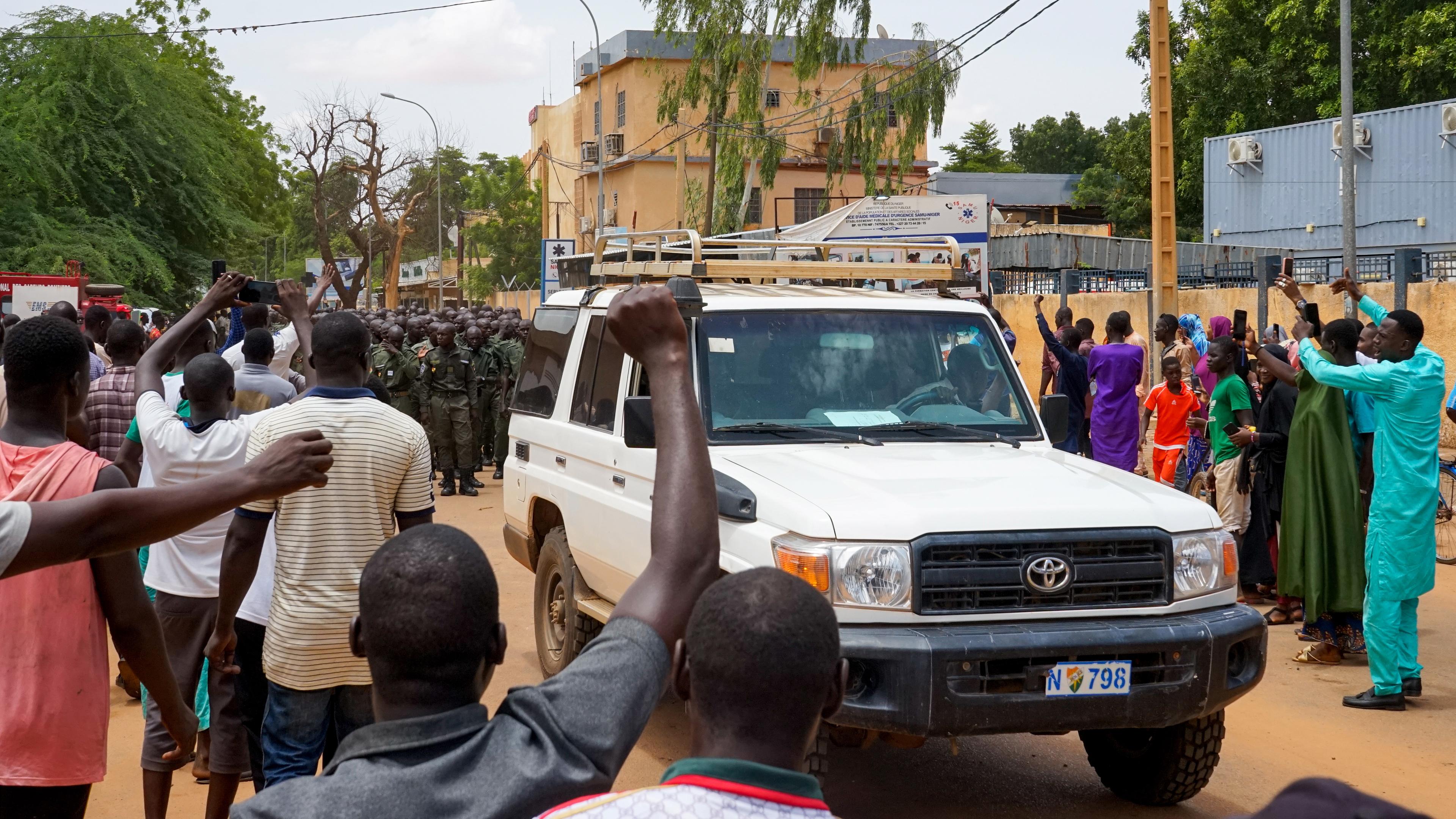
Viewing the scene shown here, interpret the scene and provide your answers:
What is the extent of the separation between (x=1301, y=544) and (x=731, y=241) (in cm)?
364

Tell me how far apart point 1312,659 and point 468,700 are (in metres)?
6.87

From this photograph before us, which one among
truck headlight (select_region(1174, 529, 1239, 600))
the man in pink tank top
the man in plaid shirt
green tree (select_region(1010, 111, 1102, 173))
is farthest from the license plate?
green tree (select_region(1010, 111, 1102, 173))

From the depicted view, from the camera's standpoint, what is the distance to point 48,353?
3.48 m

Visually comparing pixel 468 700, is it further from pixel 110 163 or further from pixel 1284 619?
pixel 110 163

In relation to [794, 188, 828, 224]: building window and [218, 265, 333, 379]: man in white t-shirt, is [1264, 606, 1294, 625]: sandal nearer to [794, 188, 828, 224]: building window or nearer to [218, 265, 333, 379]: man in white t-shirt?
[218, 265, 333, 379]: man in white t-shirt

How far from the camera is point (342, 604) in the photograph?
4121 mm

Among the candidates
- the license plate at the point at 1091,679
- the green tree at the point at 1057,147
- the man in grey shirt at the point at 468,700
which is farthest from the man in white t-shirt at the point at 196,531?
the green tree at the point at 1057,147

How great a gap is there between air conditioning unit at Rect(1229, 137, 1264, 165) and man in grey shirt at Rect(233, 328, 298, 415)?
34416 mm

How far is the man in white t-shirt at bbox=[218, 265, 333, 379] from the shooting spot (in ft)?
20.4

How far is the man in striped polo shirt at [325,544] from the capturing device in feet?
13.5

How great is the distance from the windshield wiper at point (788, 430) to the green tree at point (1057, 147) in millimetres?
76507

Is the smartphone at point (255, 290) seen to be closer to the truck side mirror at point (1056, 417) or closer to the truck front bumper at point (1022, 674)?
the truck front bumper at point (1022, 674)

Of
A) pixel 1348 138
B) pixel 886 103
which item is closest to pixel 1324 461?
pixel 1348 138

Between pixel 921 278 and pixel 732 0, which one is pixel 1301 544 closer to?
pixel 921 278
